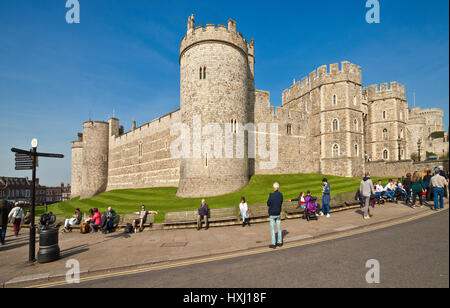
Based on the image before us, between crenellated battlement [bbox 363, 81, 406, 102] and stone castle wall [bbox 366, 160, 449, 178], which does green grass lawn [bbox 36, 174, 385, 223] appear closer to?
stone castle wall [bbox 366, 160, 449, 178]

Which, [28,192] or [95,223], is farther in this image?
[28,192]

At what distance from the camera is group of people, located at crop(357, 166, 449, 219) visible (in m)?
8.97

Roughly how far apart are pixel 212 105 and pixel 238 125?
3.18 metres

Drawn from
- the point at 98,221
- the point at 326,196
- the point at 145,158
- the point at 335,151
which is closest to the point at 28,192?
the point at 145,158

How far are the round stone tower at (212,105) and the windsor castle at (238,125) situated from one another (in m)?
0.09

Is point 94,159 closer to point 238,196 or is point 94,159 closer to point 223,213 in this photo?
point 238,196

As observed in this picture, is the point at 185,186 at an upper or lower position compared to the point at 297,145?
lower

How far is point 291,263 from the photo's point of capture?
16.4 ft

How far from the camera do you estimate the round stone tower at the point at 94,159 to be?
4197cm

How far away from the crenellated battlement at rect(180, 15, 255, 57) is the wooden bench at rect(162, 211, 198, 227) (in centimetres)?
1716

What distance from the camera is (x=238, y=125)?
2183cm
